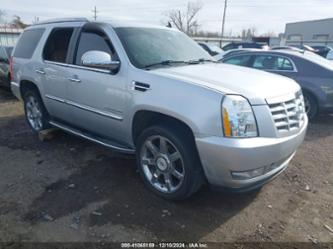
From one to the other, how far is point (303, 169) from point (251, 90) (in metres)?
2.10

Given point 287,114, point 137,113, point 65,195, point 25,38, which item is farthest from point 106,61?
point 25,38

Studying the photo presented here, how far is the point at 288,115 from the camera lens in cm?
296

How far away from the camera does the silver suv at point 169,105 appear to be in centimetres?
267

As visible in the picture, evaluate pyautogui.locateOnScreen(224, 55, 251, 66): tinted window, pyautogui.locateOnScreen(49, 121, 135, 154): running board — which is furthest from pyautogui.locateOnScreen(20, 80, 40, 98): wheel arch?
pyautogui.locateOnScreen(224, 55, 251, 66): tinted window

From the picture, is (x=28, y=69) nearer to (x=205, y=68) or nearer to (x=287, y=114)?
(x=205, y=68)

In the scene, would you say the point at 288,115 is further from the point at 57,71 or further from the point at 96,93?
the point at 57,71

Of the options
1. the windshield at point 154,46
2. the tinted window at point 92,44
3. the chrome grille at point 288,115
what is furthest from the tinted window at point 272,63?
the tinted window at point 92,44

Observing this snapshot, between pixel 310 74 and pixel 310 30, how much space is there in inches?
1951

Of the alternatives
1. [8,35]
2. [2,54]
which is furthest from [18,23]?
[2,54]

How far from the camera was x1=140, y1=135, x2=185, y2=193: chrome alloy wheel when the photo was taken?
3.16 meters

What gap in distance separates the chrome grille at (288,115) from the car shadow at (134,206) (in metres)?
0.99

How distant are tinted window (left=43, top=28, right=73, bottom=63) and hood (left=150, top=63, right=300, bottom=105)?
1792mm

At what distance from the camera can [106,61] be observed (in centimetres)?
334

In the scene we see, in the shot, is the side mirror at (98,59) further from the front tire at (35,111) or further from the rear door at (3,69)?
the rear door at (3,69)
